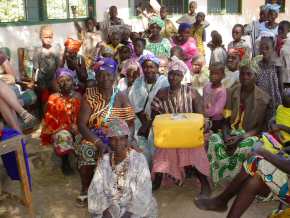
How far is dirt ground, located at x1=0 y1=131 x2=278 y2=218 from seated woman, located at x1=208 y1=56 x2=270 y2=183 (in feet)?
1.33

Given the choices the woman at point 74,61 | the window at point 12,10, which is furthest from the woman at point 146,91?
the window at point 12,10

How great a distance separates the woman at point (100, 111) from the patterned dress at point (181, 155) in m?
0.49

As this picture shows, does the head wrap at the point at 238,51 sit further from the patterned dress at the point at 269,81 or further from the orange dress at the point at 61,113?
the orange dress at the point at 61,113

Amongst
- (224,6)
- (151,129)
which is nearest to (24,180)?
(151,129)

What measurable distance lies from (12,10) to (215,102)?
390 cm

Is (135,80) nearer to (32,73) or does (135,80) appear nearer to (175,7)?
(32,73)

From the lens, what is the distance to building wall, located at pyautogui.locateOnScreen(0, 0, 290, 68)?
6.96 metres

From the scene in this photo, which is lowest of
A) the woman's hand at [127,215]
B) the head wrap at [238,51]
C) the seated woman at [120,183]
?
the woman's hand at [127,215]

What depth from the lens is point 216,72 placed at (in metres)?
4.95

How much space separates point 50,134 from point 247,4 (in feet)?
32.6

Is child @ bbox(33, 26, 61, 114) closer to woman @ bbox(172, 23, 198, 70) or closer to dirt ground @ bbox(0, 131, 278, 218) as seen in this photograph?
dirt ground @ bbox(0, 131, 278, 218)

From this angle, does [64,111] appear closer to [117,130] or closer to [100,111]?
[100,111]

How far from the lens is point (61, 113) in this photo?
516 centimetres

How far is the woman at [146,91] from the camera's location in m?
5.04
